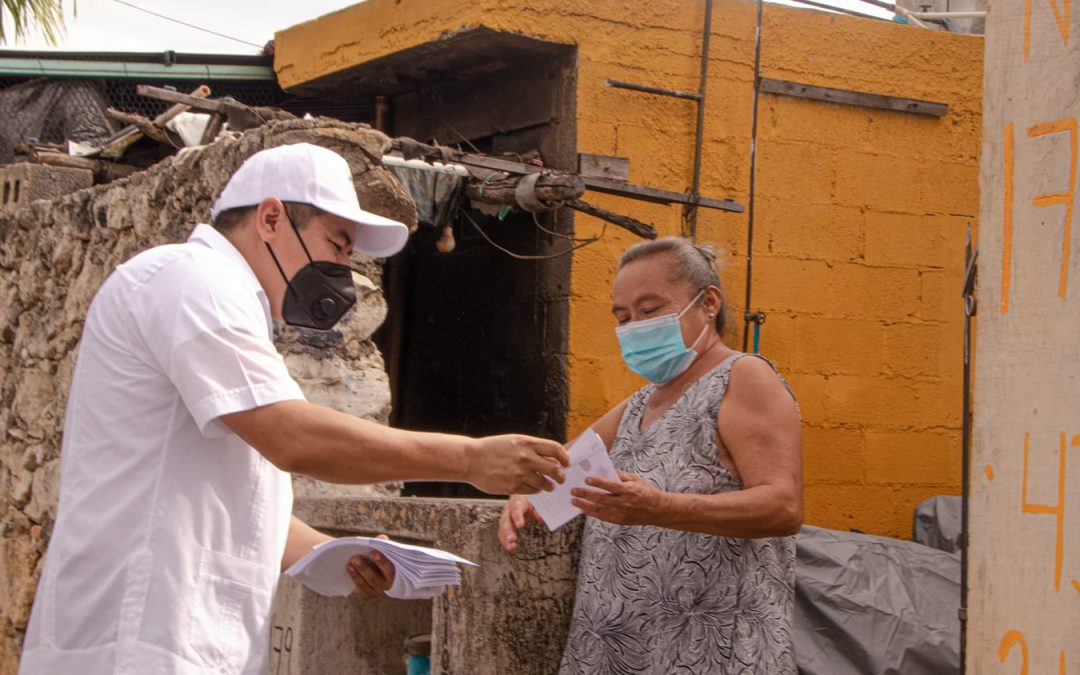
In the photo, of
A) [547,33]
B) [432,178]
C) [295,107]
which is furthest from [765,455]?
[295,107]

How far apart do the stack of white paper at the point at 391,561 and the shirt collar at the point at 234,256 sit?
1.44ft

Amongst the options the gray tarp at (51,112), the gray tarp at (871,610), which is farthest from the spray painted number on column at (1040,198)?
the gray tarp at (51,112)

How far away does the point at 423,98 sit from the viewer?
320 inches

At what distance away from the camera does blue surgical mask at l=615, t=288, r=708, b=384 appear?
121 inches

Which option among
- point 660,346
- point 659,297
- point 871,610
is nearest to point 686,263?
point 659,297

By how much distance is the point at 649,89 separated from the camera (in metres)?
7.16

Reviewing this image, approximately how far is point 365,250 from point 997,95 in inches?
52.9

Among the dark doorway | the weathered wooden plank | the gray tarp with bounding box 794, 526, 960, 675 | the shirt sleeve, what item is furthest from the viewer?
the dark doorway

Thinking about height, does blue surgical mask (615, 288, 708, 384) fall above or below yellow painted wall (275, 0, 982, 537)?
below

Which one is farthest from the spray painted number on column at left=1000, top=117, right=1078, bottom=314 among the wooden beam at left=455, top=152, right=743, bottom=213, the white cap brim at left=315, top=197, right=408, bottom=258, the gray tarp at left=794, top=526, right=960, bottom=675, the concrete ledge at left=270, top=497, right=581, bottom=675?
the wooden beam at left=455, top=152, right=743, bottom=213

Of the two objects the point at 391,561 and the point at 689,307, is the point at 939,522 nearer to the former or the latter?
the point at 689,307

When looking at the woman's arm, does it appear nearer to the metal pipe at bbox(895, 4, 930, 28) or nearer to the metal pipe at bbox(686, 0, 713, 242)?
the metal pipe at bbox(686, 0, 713, 242)

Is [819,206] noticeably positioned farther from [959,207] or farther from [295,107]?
[295,107]

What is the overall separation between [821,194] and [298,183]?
5.48m
